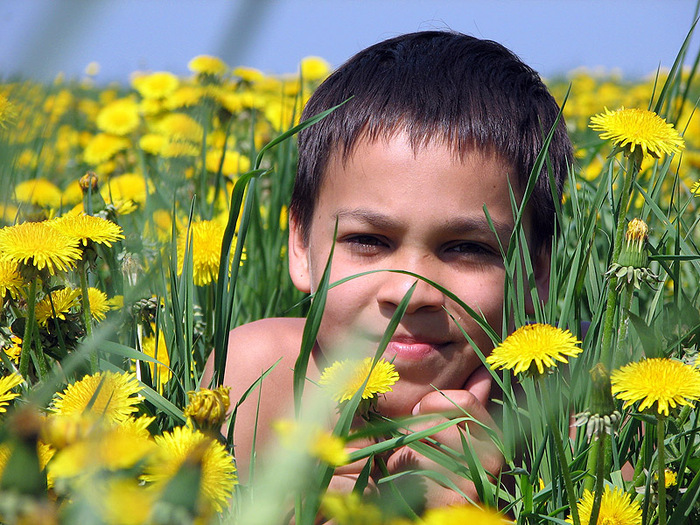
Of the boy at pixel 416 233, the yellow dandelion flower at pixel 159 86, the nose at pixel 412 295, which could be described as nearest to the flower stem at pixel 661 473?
the boy at pixel 416 233

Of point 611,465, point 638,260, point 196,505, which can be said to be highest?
point 638,260

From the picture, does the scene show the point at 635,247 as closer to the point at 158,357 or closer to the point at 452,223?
the point at 452,223

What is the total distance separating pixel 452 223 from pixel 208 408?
77cm

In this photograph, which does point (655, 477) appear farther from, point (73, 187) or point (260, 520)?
point (73, 187)

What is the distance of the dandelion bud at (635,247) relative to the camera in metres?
0.85

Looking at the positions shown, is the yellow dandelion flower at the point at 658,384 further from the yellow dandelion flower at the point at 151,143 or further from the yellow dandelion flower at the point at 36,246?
the yellow dandelion flower at the point at 151,143

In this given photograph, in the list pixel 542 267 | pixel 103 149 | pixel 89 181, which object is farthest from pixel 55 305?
pixel 103 149

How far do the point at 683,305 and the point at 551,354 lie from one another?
22.0 inches

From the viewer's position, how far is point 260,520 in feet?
0.95

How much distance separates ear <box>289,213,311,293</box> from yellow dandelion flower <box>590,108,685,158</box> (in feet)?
2.63

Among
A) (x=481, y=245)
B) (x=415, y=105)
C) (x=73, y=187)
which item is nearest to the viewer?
(x=481, y=245)

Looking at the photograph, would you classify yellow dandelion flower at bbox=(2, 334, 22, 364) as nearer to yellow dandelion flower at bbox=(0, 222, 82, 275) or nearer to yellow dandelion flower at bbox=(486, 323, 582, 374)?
yellow dandelion flower at bbox=(0, 222, 82, 275)

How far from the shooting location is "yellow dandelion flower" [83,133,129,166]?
2.78 metres

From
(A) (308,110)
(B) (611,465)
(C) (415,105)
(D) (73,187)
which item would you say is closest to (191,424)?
(B) (611,465)
